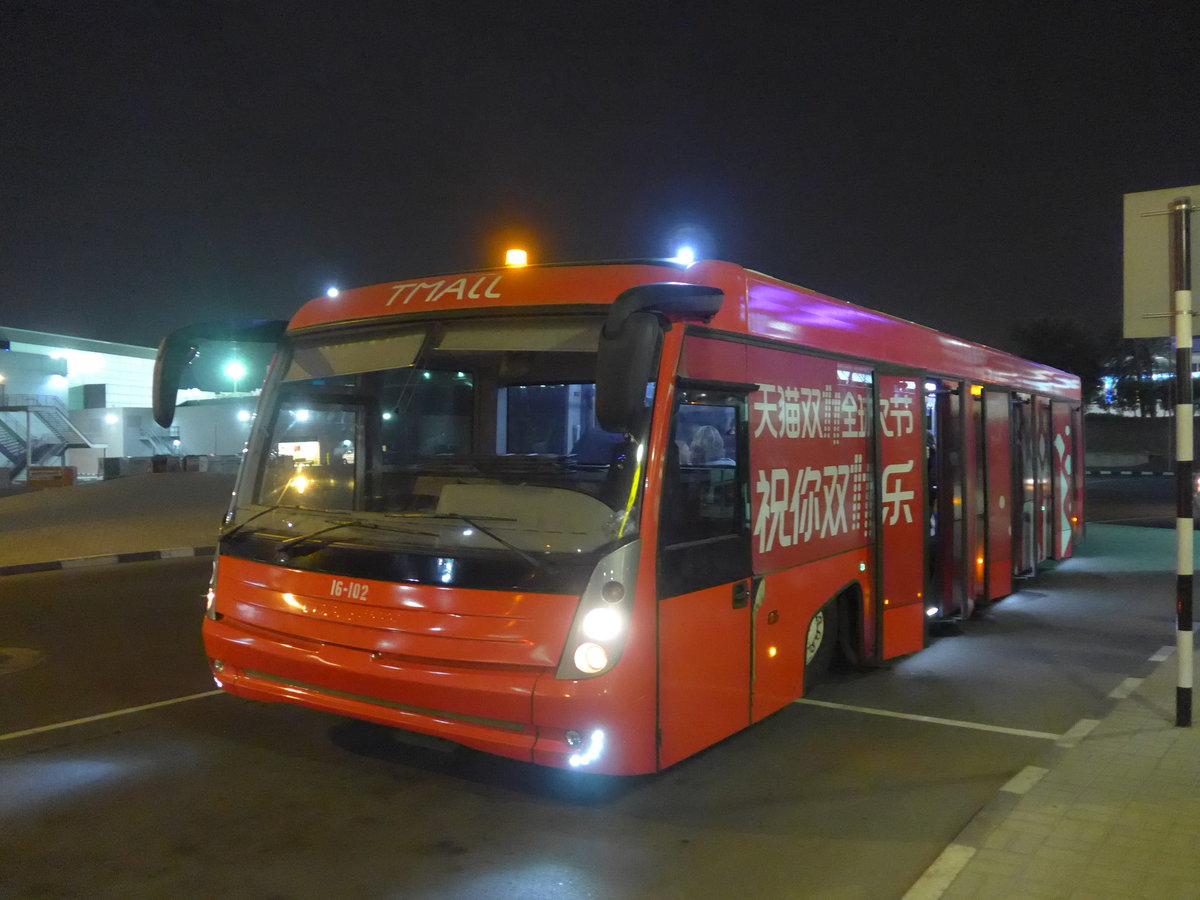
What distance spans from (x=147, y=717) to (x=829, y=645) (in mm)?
5050

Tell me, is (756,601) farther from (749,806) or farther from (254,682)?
(254,682)

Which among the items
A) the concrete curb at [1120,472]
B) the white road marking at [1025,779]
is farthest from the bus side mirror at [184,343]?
the concrete curb at [1120,472]

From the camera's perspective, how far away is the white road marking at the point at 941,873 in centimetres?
388

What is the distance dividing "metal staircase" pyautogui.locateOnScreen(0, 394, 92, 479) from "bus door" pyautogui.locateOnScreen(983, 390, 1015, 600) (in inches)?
1658

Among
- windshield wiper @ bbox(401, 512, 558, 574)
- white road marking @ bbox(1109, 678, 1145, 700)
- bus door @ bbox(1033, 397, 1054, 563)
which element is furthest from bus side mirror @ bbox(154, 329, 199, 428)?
bus door @ bbox(1033, 397, 1054, 563)

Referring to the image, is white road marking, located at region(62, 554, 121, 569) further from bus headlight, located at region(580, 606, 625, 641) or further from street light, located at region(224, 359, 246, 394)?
bus headlight, located at region(580, 606, 625, 641)

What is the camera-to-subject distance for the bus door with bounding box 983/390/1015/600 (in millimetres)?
10289

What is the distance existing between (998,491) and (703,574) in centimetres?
688

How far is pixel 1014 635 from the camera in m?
9.70

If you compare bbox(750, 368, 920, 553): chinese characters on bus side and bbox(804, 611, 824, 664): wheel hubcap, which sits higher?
bbox(750, 368, 920, 553): chinese characters on bus side

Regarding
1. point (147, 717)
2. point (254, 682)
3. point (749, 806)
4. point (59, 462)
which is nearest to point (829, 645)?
point (749, 806)

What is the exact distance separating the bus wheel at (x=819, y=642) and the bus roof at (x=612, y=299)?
1.95 meters

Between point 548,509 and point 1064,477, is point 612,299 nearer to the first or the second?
point 548,509

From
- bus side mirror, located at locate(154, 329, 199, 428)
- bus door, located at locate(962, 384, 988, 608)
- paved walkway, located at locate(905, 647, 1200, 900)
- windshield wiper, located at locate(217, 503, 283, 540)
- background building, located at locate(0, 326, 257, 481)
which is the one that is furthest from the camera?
background building, located at locate(0, 326, 257, 481)
